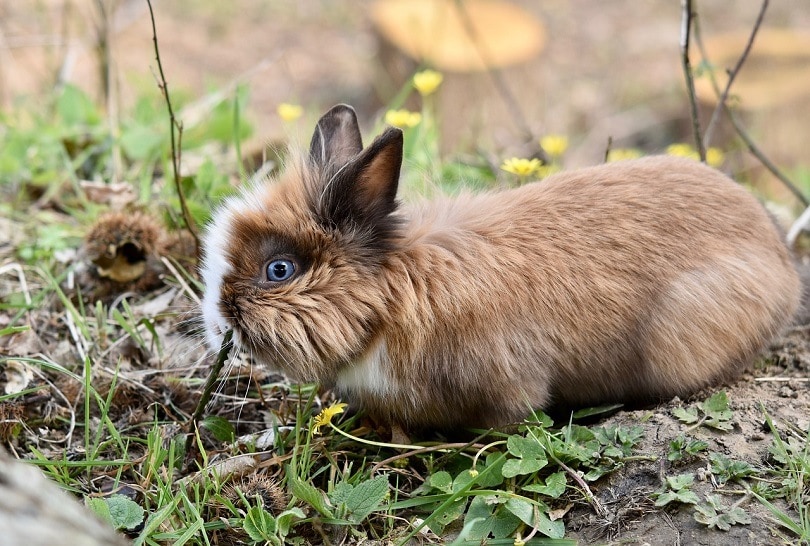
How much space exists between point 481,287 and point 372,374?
53 cm

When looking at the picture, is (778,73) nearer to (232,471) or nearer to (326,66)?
(326,66)

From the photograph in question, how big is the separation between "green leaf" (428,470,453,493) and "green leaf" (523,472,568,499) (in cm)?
26

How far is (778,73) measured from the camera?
27.5 ft

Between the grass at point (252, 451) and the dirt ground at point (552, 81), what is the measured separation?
77 mm

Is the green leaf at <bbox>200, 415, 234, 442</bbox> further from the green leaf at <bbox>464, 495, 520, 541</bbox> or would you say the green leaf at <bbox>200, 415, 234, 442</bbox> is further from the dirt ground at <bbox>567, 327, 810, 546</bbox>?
the dirt ground at <bbox>567, 327, 810, 546</bbox>

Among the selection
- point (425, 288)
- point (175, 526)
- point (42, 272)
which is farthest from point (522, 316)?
point (42, 272)

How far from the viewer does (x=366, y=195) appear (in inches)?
121

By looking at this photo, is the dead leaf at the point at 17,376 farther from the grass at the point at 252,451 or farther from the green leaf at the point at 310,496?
the green leaf at the point at 310,496

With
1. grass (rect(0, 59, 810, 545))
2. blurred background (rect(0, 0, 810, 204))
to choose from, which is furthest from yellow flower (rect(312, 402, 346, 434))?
blurred background (rect(0, 0, 810, 204))

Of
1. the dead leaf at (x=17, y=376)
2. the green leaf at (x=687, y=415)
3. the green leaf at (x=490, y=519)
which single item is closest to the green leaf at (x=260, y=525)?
the green leaf at (x=490, y=519)

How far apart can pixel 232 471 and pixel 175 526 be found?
12.3 inches

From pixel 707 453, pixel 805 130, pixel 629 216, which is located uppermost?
pixel 629 216

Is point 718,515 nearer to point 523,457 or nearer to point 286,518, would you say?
point 523,457

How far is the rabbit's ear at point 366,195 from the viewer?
2986mm
